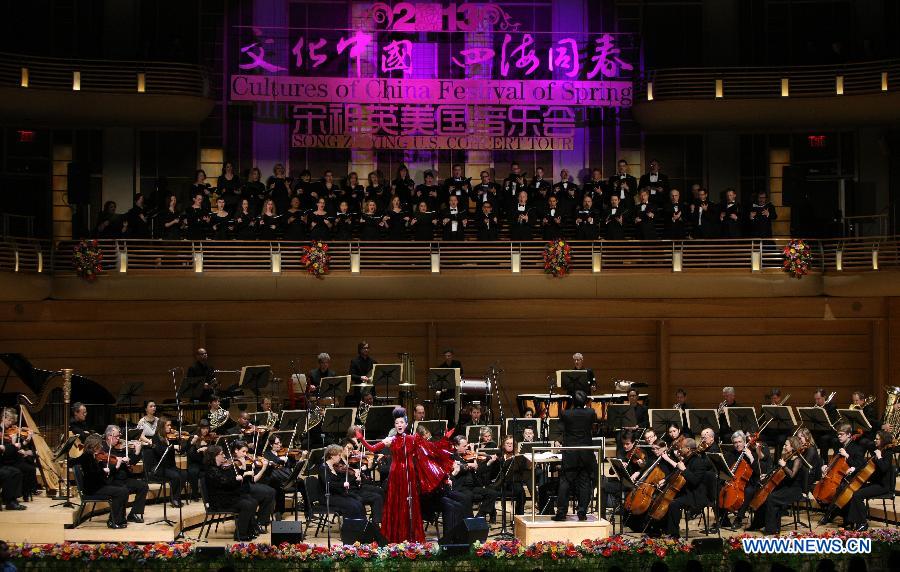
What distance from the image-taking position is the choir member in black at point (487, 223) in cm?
2175

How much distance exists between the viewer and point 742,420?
16719 mm

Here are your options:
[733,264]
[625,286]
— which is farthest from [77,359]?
[733,264]

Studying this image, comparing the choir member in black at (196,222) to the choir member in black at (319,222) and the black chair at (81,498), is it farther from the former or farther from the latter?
the black chair at (81,498)

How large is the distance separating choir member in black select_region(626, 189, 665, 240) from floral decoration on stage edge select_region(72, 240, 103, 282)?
32.5ft

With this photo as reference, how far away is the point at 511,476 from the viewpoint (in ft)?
46.9

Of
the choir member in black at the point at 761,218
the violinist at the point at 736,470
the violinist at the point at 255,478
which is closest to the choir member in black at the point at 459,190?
the choir member in black at the point at 761,218

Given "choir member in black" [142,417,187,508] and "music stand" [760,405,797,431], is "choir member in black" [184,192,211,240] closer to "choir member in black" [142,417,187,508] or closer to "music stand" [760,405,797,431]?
"choir member in black" [142,417,187,508]

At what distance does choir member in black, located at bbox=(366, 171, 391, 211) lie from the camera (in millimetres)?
21969

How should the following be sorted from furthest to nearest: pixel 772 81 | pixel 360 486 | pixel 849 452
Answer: pixel 772 81
pixel 849 452
pixel 360 486

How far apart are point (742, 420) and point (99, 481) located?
29.2 feet

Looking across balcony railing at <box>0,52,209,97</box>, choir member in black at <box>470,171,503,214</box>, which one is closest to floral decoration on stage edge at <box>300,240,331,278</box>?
choir member in black at <box>470,171,503,214</box>

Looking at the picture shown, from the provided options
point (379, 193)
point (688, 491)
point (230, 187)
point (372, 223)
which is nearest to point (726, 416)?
point (688, 491)

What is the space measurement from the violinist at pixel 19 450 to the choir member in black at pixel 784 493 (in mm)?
9141

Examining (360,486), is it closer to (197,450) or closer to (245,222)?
(197,450)
